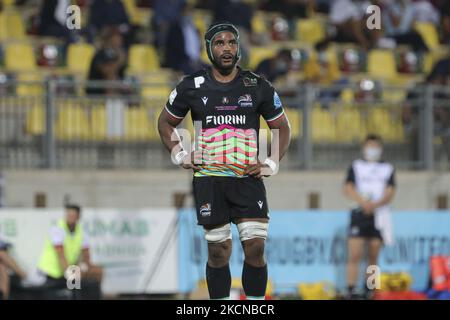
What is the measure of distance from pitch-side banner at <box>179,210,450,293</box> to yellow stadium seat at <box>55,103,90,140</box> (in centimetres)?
179

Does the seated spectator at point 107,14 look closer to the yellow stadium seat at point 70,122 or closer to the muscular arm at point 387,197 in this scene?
the yellow stadium seat at point 70,122

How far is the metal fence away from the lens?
17.2 meters

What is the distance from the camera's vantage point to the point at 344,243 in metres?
17.8

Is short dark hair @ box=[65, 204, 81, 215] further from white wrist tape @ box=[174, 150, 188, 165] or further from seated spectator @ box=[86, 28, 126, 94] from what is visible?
white wrist tape @ box=[174, 150, 188, 165]

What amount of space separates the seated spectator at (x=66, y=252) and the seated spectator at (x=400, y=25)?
24.9ft

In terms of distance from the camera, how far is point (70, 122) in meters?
17.3

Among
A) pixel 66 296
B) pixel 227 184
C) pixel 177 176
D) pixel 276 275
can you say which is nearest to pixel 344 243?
pixel 276 275

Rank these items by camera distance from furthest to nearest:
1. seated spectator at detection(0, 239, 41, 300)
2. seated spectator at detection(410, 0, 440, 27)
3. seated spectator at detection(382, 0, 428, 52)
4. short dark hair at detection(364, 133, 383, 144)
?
seated spectator at detection(410, 0, 440, 27), seated spectator at detection(382, 0, 428, 52), short dark hair at detection(364, 133, 383, 144), seated spectator at detection(0, 239, 41, 300)

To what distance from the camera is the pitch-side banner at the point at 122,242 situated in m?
16.5

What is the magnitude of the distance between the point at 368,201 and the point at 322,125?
1.43 meters

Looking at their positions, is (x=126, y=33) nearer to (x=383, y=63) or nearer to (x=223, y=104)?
(x=383, y=63)

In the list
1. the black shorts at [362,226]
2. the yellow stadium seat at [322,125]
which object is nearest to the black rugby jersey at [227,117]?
the black shorts at [362,226]

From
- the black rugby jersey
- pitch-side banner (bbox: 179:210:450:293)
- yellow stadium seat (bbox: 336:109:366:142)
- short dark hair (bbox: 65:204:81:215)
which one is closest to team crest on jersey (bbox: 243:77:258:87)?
the black rugby jersey

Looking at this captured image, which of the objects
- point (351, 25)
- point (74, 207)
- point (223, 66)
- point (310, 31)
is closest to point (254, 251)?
point (223, 66)
